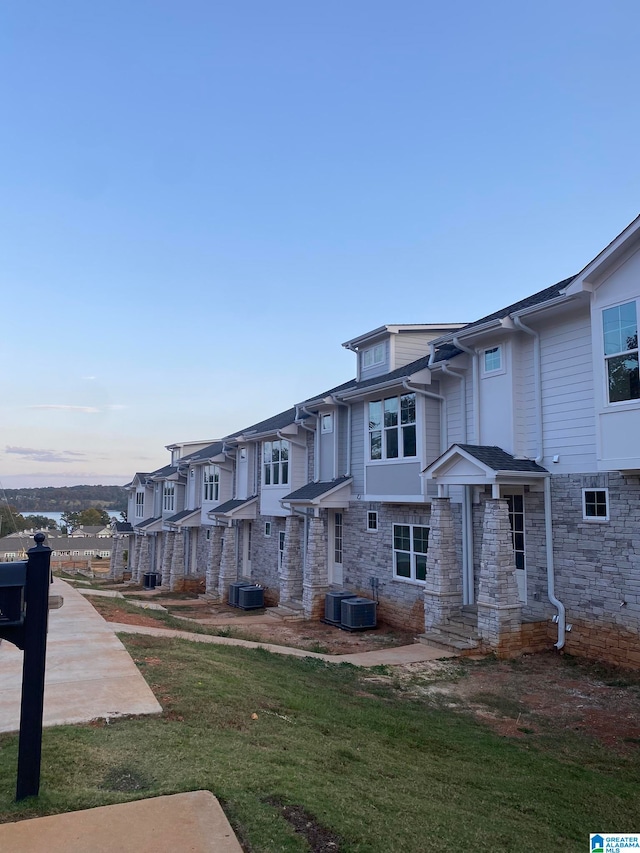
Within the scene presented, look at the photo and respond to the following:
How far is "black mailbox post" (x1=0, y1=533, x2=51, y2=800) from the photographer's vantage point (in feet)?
13.4

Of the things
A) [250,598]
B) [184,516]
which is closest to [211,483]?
[184,516]

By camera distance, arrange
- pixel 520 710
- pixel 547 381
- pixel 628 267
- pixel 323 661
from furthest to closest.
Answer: pixel 547 381 → pixel 323 661 → pixel 628 267 → pixel 520 710

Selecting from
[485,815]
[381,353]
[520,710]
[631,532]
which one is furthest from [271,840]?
[381,353]

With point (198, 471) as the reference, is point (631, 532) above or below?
below

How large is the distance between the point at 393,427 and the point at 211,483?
16.6 meters

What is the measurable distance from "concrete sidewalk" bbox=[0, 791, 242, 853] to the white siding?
31.9ft

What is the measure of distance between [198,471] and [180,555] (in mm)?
4821

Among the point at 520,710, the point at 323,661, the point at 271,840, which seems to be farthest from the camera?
the point at 323,661

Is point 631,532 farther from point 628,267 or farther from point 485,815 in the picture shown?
point 485,815

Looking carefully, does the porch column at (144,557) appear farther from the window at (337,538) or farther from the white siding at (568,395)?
the white siding at (568,395)

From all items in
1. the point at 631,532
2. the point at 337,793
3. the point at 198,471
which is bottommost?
the point at 337,793

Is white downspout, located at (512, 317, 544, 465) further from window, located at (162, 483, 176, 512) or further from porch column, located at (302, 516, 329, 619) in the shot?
window, located at (162, 483, 176, 512)

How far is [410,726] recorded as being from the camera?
24.1ft

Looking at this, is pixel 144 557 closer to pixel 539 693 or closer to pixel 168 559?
pixel 168 559
